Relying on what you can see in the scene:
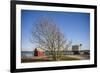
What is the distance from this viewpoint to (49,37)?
6.16 ft

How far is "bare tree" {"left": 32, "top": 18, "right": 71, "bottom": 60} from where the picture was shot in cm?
185

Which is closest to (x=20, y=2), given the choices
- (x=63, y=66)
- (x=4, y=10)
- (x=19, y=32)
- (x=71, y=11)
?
(x=4, y=10)

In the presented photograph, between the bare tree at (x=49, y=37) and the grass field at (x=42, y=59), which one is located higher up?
the bare tree at (x=49, y=37)

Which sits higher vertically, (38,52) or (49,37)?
(49,37)

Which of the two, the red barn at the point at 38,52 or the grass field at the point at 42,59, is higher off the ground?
the red barn at the point at 38,52

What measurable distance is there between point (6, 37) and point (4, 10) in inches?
9.9

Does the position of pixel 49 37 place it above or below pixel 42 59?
above

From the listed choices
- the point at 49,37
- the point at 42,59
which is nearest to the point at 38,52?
the point at 42,59

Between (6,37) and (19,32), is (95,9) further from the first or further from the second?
(6,37)

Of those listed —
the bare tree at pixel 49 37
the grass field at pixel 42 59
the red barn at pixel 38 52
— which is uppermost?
the bare tree at pixel 49 37

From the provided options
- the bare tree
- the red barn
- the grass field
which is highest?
the bare tree

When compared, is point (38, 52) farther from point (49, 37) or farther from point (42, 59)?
point (49, 37)

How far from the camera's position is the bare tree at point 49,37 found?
185 cm

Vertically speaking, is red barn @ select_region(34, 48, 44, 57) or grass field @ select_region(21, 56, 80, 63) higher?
red barn @ select_region(34, 48, 44, 57)
